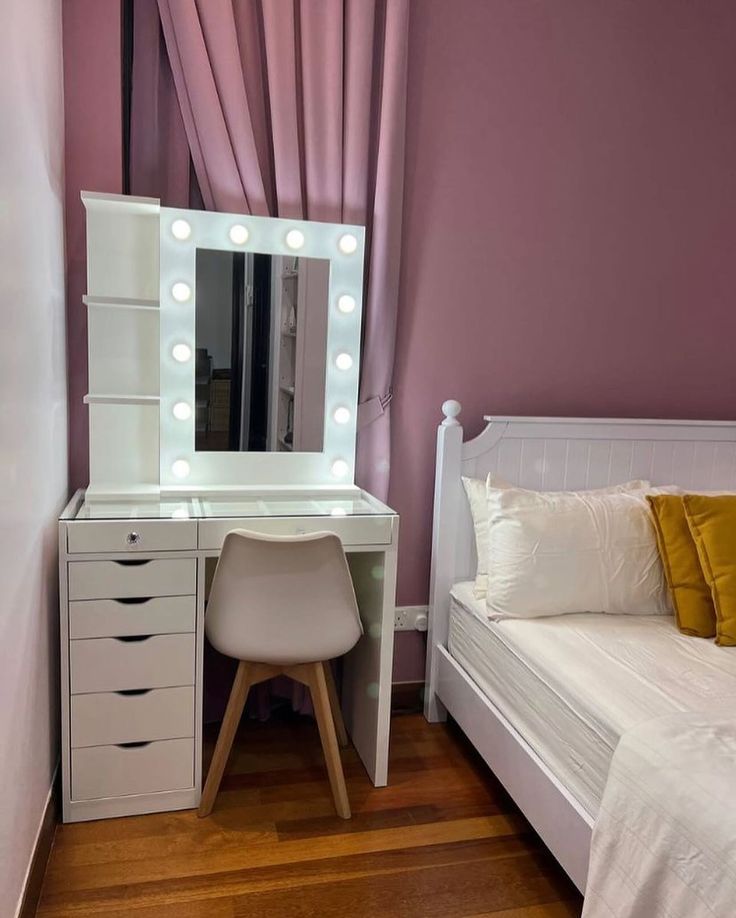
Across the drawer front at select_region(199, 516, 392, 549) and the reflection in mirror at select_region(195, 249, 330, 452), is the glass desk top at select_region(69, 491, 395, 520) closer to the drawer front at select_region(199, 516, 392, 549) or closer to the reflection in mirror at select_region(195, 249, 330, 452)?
the drawer front at select_region(199, 516, 392, 549)

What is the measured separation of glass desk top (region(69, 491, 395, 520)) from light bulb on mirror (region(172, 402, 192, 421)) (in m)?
0.26

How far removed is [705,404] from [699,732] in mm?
1744

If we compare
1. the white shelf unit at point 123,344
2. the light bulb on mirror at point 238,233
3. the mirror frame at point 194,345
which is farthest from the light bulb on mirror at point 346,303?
the white shelf unit at point 123,344

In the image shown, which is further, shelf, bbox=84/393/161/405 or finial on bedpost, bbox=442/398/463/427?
finial on bedpost, bbox=442/398/463/427

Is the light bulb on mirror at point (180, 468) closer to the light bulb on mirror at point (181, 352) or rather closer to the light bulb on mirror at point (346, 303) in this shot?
the light bulb on mirror at point (181, 352)

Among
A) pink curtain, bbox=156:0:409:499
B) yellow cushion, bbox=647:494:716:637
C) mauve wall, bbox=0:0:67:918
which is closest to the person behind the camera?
mauve wall, bbox=0:0:67:918

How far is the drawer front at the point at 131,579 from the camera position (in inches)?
81.4

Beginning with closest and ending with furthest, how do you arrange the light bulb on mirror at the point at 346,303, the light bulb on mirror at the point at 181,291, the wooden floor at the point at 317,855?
the wooden floor at the point at 317,855 < the light bulb on mirror at the point at 181,291 < the light bulb on mirror at the point at 346,303

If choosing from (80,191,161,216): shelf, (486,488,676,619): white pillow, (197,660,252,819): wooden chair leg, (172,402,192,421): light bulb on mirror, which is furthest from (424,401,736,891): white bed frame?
(80,191,161,216): shelf

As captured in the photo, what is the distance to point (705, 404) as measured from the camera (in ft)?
10.0

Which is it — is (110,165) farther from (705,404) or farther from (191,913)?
(705,404)

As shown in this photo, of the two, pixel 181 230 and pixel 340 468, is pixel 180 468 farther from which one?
pixel 181 230

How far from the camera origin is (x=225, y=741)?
220 cm

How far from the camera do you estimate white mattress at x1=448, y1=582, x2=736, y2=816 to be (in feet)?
5.80
